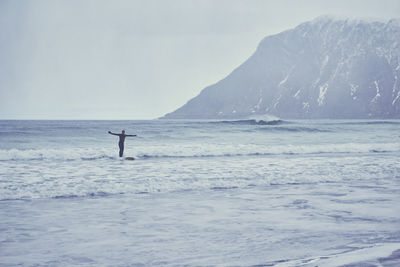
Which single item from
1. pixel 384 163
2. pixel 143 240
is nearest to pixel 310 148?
pixel 384 163

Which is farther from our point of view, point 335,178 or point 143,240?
point 335,178

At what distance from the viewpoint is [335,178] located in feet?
52.9

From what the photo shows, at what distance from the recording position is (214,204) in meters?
10.8

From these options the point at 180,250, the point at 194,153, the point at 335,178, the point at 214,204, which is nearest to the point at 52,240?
the point at 180,250

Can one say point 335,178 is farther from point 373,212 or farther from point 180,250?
point 180,250

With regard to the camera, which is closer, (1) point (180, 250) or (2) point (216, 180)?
(1) point (180, 250)

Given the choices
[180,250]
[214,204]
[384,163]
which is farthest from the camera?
[384,163]

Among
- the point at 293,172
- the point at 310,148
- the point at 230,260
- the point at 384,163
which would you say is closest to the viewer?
the point at 230,260

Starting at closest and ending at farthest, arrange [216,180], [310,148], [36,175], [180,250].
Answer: [180,250] → [216,180] → [36,175] → [310,148]

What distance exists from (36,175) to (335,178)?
11.9 metres

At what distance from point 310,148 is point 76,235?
28323mm

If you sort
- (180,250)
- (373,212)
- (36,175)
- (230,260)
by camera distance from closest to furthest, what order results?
1. (230,260)
2. (180,250)
3. (373,212)
4. (36,175)

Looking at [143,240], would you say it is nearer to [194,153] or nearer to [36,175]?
[36,175]

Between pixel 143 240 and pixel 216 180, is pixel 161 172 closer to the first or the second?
pixel 216 180
